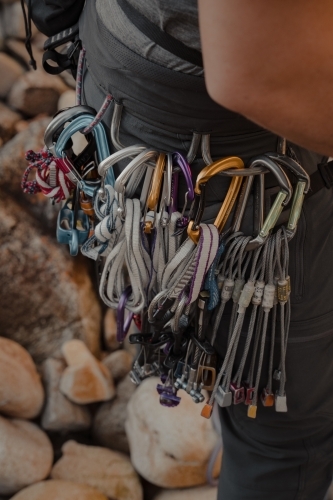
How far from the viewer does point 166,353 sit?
899mm

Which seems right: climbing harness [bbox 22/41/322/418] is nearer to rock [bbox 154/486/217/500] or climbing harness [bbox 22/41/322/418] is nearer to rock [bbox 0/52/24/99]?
rock [bbox 154/486/217/500]

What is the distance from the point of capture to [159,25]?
583mm

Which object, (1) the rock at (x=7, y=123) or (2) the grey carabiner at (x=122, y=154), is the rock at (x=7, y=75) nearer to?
(1) the rock at (x=7, y=123)

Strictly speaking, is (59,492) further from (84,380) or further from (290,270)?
(290,270)

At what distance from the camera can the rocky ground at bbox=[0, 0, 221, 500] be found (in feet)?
A: 4.25

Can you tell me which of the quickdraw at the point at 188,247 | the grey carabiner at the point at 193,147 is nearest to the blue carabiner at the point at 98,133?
the quickdraw at the point at 188,247

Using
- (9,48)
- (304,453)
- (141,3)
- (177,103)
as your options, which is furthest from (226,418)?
(9,48)

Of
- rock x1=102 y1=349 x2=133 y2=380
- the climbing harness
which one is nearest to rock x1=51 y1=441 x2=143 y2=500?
rock x1=102 y1=349 x2=133 y2=380

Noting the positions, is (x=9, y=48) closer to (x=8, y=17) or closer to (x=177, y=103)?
(x=8, y=17)

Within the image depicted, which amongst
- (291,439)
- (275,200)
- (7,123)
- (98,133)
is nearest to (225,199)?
(275,200)

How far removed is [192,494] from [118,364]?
1.36ft

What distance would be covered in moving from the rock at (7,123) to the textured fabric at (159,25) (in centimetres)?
119

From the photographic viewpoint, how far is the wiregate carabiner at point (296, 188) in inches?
26.8

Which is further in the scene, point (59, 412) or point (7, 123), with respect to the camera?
point (7, 123)
